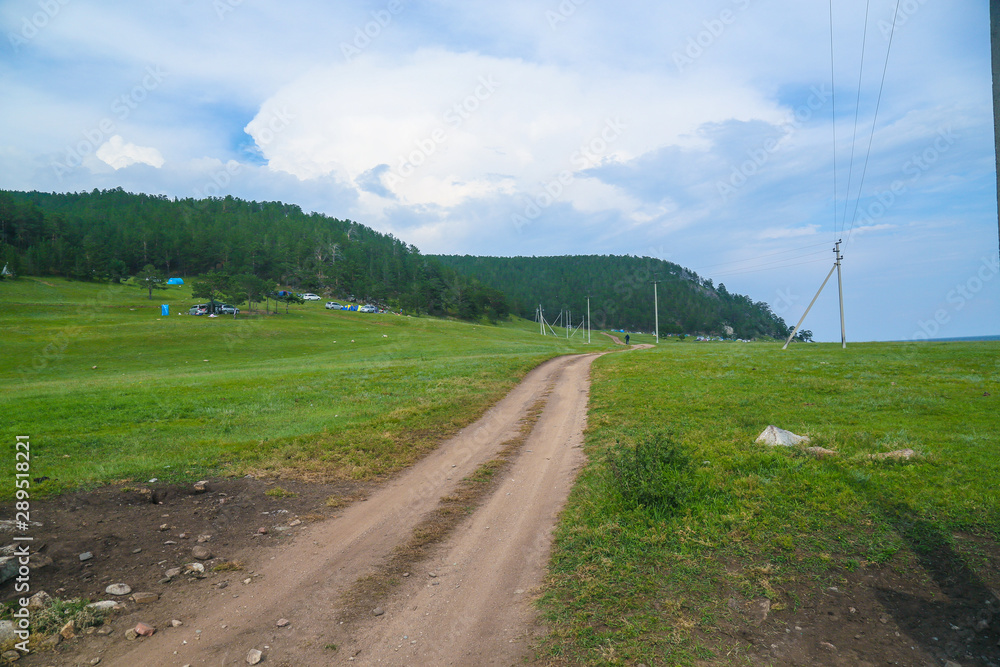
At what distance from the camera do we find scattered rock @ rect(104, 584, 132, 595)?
632 cm

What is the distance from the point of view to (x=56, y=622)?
5613mm

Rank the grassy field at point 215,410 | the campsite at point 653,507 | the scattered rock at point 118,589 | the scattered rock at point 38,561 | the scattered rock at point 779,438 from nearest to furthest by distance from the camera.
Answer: the campsite at point 653,507 → the scattered rock at point 118,589 → the scattered rock at point 38,561 → the scattered rock at point 779,438 → the grassy field at point 215,410

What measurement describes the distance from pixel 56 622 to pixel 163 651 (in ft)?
5.01

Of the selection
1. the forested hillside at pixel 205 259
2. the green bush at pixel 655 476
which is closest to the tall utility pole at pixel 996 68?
the green bush at pixel 655 476

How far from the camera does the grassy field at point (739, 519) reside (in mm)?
5676

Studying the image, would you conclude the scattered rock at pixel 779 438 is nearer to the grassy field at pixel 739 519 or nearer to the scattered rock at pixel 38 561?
the grassy field at pixel 739 519

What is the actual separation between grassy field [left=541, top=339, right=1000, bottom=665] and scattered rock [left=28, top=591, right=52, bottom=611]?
623 centimetres

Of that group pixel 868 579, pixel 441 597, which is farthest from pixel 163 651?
pixel 868 579

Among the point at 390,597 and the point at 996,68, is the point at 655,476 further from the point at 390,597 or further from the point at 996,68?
the point at 996,68

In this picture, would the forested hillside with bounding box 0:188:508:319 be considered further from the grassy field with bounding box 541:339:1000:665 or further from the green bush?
the green bush

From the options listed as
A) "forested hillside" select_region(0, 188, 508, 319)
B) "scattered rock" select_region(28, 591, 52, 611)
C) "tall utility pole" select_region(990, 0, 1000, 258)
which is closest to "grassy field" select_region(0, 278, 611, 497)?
"scattered rock" select_region(28, 591, 52, 611)

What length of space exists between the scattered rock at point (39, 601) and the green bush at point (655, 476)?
838cm

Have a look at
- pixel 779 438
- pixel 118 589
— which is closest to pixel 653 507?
pixel 779 438

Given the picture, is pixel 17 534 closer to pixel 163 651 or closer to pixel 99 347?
pixel 163 651
